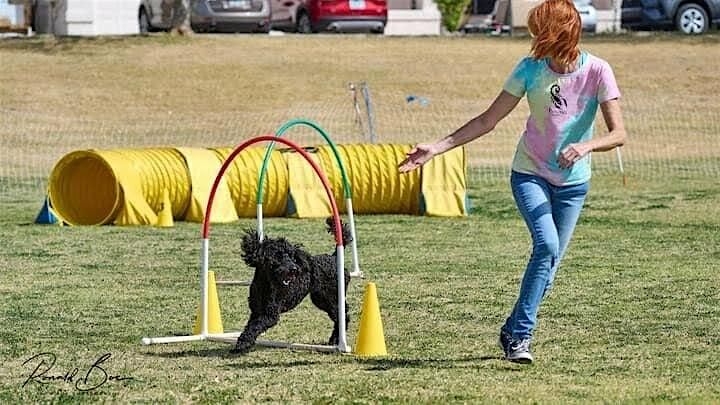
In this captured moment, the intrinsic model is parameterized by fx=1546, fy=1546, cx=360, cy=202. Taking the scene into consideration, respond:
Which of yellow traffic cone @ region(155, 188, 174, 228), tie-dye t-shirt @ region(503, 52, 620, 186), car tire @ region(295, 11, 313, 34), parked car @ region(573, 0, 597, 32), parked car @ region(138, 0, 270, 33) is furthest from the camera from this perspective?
parked car @ region(573, 0, 597, 32)

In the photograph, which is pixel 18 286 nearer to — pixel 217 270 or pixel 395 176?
pixel 217 270

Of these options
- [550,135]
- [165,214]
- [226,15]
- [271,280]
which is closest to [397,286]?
[271,280]

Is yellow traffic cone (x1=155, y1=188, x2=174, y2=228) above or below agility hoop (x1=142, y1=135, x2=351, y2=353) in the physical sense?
below

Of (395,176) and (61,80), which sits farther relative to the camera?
(61,80)

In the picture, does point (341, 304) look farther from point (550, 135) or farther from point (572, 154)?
point (572, 154)

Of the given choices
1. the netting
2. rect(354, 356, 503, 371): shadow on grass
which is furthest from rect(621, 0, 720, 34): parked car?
rect(354, 356, 503, 371): shadow on grass

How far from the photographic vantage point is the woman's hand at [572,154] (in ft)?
23.2

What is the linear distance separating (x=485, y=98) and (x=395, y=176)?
13557 millimetres

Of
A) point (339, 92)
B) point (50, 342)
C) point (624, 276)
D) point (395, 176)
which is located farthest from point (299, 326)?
point (339, 92)

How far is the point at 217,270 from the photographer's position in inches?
473

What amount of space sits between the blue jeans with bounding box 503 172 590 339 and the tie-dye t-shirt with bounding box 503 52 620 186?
0.06 meters

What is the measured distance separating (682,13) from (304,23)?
30.1ft

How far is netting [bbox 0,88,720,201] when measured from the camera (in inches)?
963

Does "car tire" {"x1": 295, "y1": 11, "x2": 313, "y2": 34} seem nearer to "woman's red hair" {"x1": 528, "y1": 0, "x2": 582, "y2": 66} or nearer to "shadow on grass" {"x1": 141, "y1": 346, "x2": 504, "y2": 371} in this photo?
"shadow on grass" {"x1": 141, "y1": 346, "x2": 504, "y2": 371}
